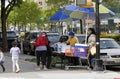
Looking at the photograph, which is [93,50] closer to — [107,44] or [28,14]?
[107,44]

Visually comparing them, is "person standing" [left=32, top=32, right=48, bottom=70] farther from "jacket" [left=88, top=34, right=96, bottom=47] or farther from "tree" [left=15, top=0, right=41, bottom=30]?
"tree" [left=15, top=0, right=41, bottom=30]

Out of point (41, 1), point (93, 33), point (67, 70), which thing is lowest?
point (67, 70)

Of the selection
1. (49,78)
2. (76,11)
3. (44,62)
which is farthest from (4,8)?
(49,78)

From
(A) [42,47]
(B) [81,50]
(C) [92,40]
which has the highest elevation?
(C) [92,40]

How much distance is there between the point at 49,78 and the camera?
14.8m

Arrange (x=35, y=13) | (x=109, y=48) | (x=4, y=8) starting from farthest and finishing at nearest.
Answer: (x=35, y=13) → (x=4, y=8) → (x=109, y=48)

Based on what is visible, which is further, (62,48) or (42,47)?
(62,48)

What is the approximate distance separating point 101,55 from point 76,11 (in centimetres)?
355

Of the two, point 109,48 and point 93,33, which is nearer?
point 93,33

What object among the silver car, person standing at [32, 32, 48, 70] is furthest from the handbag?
person standing at [32, 32, 48, 70]

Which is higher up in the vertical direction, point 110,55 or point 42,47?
point 42,47

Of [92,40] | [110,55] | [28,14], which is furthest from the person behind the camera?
[28,14]

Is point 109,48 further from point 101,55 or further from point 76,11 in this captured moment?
point 76,11

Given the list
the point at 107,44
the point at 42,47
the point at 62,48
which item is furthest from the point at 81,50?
the point at 107,44
